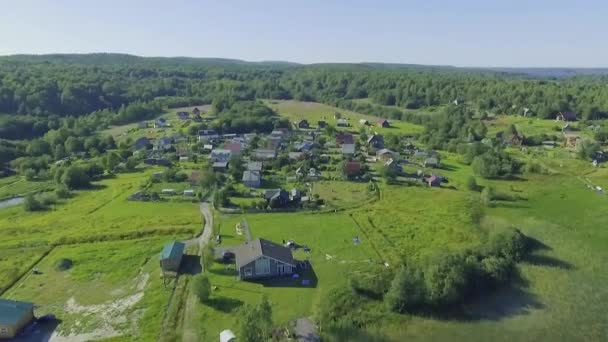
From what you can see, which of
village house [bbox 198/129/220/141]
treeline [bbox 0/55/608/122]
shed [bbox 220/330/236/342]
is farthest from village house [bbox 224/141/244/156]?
treeline [bbox 0/55/608/122]

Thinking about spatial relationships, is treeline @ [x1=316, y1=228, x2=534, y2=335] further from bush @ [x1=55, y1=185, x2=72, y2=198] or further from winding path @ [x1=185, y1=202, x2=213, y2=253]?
bush @ [x1=55, y1=185, x2=72, y2=198]

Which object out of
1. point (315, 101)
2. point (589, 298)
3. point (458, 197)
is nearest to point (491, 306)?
point (589, 298)

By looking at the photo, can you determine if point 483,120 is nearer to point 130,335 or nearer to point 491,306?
point 491,306

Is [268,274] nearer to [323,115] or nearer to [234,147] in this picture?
[234,147]

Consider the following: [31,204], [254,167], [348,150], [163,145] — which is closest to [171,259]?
[31,204]

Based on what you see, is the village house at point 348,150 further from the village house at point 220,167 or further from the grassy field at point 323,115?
the grassy field at point 323,115
